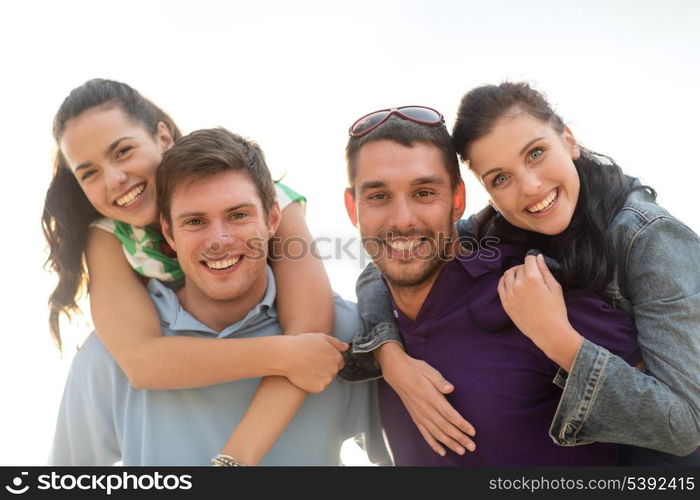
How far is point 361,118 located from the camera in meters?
3.45

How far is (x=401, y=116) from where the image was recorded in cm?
330

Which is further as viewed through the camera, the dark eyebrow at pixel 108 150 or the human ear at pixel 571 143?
the dark eyebrow at pixel 108 150

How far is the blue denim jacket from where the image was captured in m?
2.54

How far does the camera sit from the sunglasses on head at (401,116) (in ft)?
10.8

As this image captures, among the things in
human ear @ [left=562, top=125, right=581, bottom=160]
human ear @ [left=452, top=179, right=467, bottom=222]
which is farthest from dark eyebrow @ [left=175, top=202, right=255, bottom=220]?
human ear @ [left=562, top=125, right=581, bottom=160]

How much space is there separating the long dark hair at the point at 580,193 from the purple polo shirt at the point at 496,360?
0.13 metres

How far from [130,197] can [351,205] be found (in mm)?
1210

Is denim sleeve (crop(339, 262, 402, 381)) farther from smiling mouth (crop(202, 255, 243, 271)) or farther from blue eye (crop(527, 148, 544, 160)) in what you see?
blue eye (crop(527, 148, 544, 160))

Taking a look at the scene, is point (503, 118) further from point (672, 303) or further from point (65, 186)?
point (65, 186)

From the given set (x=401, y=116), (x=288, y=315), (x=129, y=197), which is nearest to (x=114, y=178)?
(x=129, y=197)

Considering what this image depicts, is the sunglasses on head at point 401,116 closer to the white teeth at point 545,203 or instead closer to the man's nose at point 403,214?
the man's nose at point 403,214

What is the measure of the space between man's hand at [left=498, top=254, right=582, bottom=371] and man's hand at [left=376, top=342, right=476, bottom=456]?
1.49ft

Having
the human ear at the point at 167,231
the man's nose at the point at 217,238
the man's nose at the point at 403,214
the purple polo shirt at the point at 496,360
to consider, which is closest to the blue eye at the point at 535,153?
the purple polo shirt at the point at 496,360

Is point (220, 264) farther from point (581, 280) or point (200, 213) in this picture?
point (581, 280)
